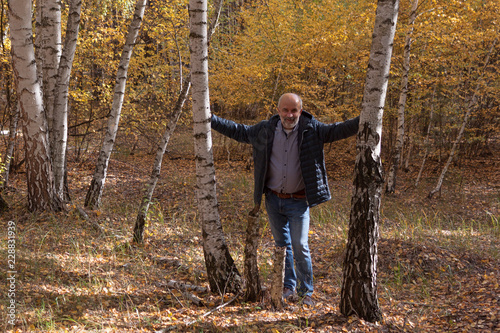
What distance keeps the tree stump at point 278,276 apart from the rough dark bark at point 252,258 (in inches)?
6.1

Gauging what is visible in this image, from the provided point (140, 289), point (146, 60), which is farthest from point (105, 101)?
point (140, 289)

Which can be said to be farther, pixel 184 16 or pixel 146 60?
pixel 146 60

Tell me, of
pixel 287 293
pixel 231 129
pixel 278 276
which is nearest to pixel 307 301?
→ pixel 287 293

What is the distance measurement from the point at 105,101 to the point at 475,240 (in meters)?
9.71

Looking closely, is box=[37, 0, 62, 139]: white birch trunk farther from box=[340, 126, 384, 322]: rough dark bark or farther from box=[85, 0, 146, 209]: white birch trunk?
box=[340, 126, 384, 322]: rough dark bark

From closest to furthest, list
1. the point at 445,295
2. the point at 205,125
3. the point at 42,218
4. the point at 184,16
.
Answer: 1. the point at 205,125
2. the point at 445,295
3. the point at 42,218
4. the point at 184,16

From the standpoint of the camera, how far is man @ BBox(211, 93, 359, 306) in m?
3.32

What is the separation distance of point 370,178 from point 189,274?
2.54m

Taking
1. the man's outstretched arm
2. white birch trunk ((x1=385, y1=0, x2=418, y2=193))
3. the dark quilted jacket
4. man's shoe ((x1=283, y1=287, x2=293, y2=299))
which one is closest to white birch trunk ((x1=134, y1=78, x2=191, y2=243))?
the man's outstretched arm

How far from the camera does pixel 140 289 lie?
3.75 metres

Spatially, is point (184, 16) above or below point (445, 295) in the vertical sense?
above

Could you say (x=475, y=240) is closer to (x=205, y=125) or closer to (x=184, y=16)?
(x=205, y=125)

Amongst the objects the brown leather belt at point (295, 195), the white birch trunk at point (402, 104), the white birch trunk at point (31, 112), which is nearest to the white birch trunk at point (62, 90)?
the white birch trunk at point (31, 112)

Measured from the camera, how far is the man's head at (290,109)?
327 centimetres
